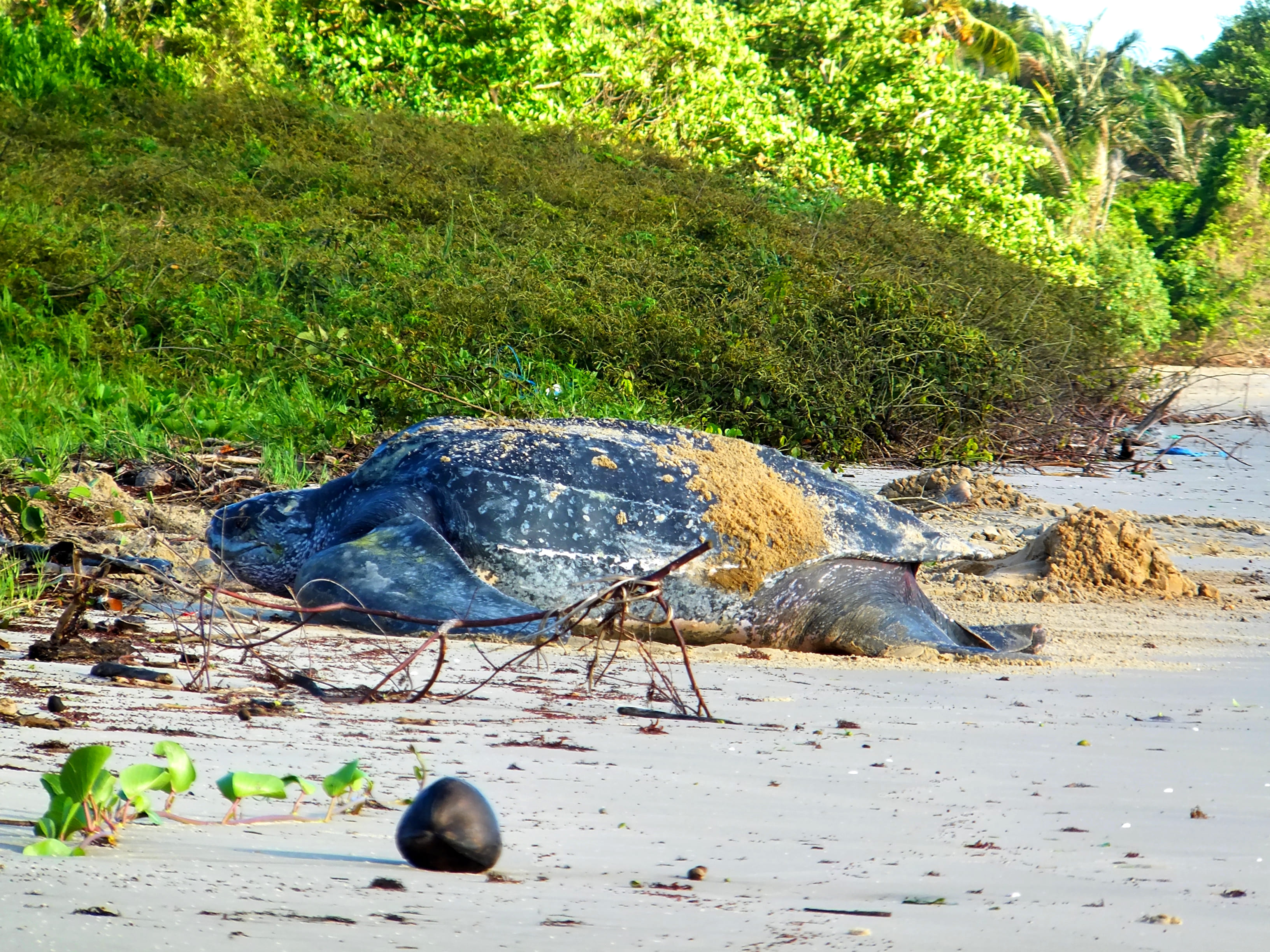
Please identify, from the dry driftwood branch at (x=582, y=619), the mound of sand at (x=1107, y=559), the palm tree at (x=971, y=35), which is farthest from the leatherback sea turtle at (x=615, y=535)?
the palm tree at (x=971, y=35)

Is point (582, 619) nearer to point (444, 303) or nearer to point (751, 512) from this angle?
point (751, 512)

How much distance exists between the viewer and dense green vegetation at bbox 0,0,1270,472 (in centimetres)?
709

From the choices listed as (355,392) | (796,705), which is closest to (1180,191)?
(355,392)

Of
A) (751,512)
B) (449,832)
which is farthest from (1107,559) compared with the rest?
(449,832)

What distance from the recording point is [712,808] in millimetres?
1600

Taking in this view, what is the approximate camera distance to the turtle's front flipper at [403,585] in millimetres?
3033

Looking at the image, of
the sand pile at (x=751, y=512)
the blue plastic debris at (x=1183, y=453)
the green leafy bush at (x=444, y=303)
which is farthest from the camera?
the blue plastic debris at (x=1183, y=453)

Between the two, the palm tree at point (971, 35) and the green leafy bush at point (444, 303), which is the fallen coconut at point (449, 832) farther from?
the palm tree at point (971, 35)

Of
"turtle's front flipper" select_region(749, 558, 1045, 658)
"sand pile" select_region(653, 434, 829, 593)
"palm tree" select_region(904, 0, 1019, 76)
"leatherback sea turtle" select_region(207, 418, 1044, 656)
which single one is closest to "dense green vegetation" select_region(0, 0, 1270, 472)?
"palm tree" select_region(904, 0, 1019, 76)

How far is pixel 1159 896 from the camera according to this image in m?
1.21

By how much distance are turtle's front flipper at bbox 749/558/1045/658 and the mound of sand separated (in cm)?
74

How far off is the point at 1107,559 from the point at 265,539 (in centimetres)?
282

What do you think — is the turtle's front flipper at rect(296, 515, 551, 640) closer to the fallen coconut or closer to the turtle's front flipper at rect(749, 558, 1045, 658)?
the turtle's front flipper at rect(749, 558, 1045, 658)

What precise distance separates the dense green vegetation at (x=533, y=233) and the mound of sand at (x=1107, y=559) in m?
3.08
